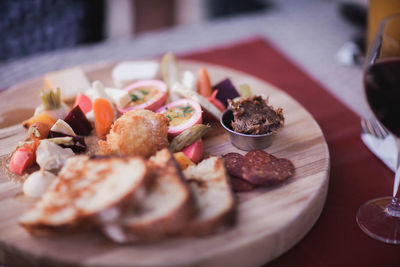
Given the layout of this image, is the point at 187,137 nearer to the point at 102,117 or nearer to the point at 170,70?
the point at 102,117

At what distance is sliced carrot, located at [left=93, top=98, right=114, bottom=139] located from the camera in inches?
80.6

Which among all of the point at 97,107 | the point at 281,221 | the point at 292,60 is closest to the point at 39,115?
the point at 97,107

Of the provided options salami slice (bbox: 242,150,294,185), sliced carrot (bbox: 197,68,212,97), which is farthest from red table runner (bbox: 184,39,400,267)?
sliced carrot (bbox: 197,68,212,97)

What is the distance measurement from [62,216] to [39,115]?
892mm

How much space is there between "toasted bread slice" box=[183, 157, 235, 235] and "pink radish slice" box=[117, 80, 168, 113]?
2.05 feet

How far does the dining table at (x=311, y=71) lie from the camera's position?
1612mm

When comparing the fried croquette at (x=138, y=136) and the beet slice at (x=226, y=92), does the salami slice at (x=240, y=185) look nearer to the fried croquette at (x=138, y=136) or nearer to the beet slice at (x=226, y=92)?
the fried croquette at (x=138, y=136)

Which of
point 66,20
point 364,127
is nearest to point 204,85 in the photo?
point 364,127

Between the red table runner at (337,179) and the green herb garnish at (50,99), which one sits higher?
the green herb garnish at (50,99)

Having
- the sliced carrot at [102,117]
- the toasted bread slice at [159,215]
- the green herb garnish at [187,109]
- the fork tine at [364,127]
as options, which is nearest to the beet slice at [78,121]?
the sliced carrot at [102,117]

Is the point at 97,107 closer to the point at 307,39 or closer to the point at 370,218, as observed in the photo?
the point at 370,218

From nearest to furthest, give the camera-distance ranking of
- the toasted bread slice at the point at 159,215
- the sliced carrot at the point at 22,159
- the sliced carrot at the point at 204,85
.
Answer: the toasted bread slice at the point at 159,215 → the sliced carrot at the point at 22,159 → the sliced carrot at the point at 204,85

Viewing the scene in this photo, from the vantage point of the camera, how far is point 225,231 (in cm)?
→ 145

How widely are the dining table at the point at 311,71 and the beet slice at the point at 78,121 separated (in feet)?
2.62
